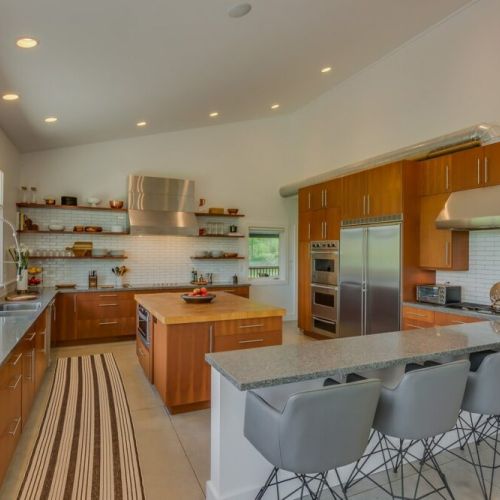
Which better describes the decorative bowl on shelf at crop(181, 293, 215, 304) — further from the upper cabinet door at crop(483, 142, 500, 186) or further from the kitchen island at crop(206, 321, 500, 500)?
the upper cabinet door at crop(483, 142, 500, 186)

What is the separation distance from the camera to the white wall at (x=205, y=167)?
20.7 feet

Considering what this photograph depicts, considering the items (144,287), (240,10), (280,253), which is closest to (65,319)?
(144,287)

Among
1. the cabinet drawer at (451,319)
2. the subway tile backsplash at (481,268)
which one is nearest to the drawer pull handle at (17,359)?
the cabinet drawer at (451,319)

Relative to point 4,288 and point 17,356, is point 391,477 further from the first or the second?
point 4,288

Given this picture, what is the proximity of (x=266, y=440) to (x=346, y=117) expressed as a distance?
584cm

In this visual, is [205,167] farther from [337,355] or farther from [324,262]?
[337,355]

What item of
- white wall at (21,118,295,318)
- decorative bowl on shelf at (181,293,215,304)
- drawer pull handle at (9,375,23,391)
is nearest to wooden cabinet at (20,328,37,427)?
drawer pull handle at (9,375,23,391)

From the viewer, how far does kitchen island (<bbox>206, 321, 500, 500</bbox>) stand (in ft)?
6.00

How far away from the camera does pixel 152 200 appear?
6.55 meters

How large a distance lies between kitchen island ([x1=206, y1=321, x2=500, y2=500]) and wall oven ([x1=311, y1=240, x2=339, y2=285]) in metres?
3.59

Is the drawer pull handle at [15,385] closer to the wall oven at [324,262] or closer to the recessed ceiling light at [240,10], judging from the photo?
the recessed ceiling light at [240,10]

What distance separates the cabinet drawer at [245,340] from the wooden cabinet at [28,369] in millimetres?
1482

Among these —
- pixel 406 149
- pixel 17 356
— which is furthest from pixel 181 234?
pixel 17 356

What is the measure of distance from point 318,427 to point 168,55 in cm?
332
